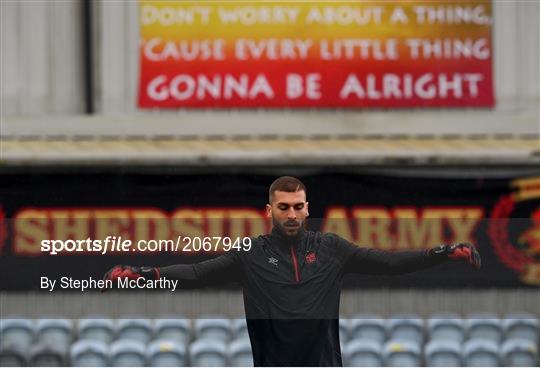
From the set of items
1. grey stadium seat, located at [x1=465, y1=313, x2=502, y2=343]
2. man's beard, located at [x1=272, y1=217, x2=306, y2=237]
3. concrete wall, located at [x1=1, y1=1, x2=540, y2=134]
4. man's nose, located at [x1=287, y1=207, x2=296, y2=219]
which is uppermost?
concrete wall, located at [x1=1, y1=1, x2=540, y2=134]

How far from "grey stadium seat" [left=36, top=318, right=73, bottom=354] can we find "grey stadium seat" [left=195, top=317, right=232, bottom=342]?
1275mm

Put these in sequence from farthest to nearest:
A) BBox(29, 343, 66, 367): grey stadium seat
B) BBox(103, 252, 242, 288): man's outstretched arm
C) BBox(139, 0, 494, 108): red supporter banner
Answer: BBox(139, 0, 494, 108): red supporter banner
BBox(29, 343, 66, 367): grey stadium seat
BBox(103, 252, 242, 288): man's outstretched arm

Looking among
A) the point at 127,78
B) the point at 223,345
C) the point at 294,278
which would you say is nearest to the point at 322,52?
the point at 127,78

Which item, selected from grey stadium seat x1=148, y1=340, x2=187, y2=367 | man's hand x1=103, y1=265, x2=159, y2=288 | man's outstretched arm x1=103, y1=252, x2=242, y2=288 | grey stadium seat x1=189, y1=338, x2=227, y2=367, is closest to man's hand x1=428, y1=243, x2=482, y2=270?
man's outstretched arm x1=103, y1=252, x2=242, y2=288

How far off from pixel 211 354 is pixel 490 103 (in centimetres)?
439

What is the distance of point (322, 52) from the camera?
46.4ft

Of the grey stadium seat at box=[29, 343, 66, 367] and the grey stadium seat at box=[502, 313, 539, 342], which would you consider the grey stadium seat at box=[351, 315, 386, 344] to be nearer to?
the grey stadium seat at box=[502, 313, 539, 342]

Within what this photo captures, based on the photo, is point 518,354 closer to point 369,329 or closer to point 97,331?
point 369,329

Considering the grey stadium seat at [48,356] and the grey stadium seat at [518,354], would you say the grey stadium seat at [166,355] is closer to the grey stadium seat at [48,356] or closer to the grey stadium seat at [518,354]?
the grey stadium seat at [48,356]

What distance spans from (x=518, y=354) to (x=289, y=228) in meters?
6.38

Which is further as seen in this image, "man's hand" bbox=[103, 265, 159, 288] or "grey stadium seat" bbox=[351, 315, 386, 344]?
"grey stadium seat" bbox=[351, 315, 386, 344]

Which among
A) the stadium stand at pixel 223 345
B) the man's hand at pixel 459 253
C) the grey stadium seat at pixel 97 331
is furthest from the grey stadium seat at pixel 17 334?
the man's hand at pixel 459 253

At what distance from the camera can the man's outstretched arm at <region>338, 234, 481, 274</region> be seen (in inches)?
249

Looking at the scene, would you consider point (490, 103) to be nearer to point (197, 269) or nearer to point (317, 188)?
point (317, 188)
